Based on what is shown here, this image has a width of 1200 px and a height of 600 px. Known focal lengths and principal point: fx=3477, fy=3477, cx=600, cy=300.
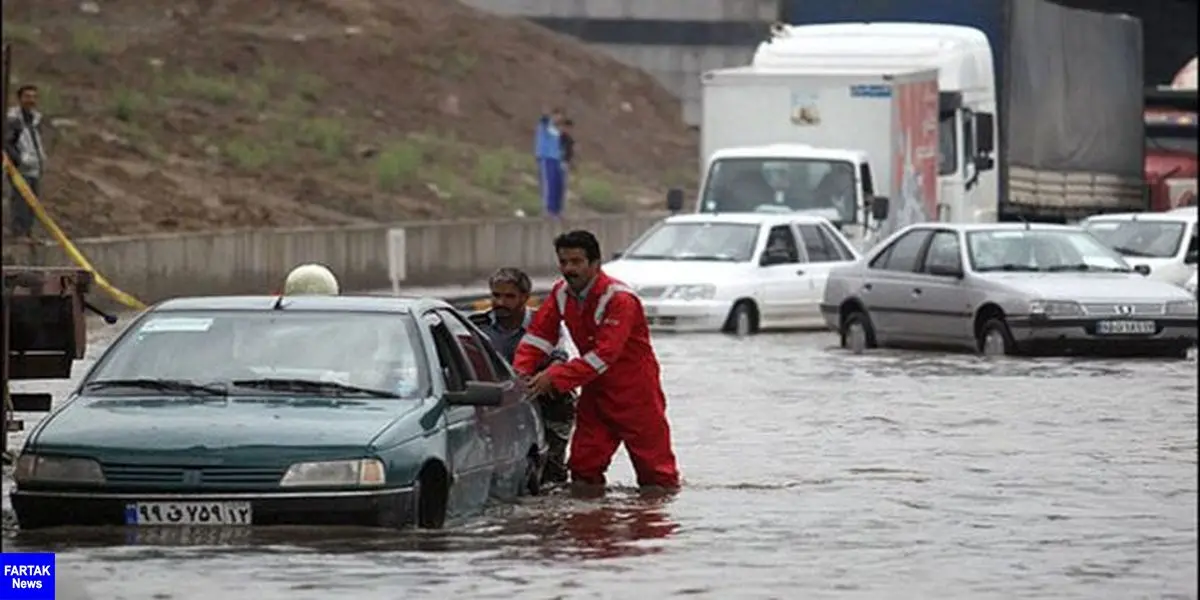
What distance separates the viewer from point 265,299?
15.9 m

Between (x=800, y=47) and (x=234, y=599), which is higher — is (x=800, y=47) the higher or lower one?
the higher one

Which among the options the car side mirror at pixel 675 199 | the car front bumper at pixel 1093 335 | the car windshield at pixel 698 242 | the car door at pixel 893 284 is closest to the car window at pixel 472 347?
the car front bumper at pixel 1093 335

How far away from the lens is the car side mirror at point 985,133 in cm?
3997

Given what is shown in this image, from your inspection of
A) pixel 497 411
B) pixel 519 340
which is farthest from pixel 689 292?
pixel 497 411

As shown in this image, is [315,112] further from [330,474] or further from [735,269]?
[330,474]

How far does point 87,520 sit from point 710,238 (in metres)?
21.7

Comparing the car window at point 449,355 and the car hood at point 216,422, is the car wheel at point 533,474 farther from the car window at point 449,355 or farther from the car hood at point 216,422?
the car hood at point 216,422

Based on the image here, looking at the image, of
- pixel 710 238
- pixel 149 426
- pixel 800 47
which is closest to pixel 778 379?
pixel 710 238

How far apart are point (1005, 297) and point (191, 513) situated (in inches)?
678

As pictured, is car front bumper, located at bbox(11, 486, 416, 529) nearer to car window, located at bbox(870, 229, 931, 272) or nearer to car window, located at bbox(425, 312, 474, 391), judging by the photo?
car window, located at bbox(425, 312, 474, 391)

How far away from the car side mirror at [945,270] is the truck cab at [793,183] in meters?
5.38

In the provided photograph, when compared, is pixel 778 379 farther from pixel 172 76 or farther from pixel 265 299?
pixel 172 76

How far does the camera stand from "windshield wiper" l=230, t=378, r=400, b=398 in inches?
591

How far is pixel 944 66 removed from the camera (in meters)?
39.1
